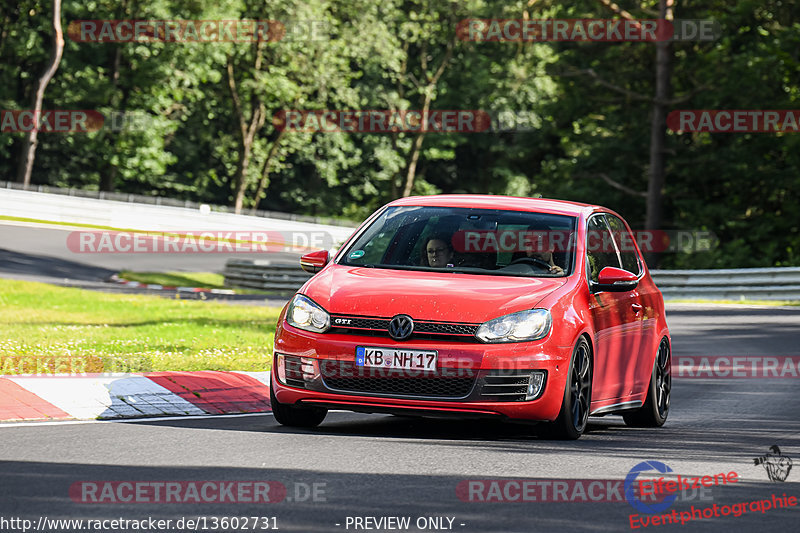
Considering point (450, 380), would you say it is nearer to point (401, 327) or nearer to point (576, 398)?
point (401, 327)

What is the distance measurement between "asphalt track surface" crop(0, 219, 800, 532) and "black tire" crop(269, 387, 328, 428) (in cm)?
14

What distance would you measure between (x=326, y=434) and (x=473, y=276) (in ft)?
4.78

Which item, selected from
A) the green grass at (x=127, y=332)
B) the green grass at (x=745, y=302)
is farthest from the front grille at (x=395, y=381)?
the green grass at (x=745, y=302)

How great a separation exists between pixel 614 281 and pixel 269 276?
75.2 ft

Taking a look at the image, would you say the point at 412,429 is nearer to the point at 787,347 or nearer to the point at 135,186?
the point at 787,347

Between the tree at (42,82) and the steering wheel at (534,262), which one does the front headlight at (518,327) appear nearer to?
A: the steering wheel at (534,262)

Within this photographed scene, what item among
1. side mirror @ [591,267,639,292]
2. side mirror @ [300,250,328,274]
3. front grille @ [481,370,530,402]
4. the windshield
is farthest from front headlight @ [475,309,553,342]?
side mirror @ [300,250,328,274]

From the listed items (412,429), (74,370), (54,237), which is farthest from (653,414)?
(54,237)

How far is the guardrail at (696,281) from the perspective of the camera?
28875mm

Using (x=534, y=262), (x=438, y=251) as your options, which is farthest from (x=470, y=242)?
(x=534, y=262)

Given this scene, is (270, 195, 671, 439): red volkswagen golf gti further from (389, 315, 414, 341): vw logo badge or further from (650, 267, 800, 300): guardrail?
(650, 267, 800, 300): guardrail

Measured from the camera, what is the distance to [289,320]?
8.78 metres

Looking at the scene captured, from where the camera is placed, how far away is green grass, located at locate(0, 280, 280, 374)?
40.3 ft

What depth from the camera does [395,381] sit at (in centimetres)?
834
